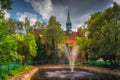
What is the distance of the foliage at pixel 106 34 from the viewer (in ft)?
143

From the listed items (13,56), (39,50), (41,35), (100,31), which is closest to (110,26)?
(100,31)

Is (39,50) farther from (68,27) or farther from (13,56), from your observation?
(13,56)

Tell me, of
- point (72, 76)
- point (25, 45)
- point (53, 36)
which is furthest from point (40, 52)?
point (72, 76)

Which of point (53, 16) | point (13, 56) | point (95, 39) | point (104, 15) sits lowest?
point (13, 56)

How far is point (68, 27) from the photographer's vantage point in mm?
114250

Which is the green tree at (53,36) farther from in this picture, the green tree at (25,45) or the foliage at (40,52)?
the green tree at (25,45)

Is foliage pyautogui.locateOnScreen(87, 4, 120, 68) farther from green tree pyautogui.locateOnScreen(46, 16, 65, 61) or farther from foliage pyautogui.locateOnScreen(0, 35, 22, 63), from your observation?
green tree pyautogui.locateOnScreen(46, 16, 65, 61)

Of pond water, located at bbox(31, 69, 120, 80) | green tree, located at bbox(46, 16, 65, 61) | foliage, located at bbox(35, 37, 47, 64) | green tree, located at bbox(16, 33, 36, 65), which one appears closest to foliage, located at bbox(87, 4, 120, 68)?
pond water, located at bbox(31, 69, 120, 80)

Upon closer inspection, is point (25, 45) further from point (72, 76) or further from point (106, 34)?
point (72, 76)

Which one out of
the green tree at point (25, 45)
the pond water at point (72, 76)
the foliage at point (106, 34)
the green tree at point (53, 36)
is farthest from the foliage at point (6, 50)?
the green tree at point (53, 36)

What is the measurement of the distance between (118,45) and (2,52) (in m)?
23.1

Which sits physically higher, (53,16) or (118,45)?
(53,16)

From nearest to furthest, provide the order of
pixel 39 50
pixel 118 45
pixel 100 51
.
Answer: pixel 118 45
pixel 100 51
pixel 39 50

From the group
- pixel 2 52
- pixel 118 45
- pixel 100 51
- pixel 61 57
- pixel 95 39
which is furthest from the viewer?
pixel 61 57
